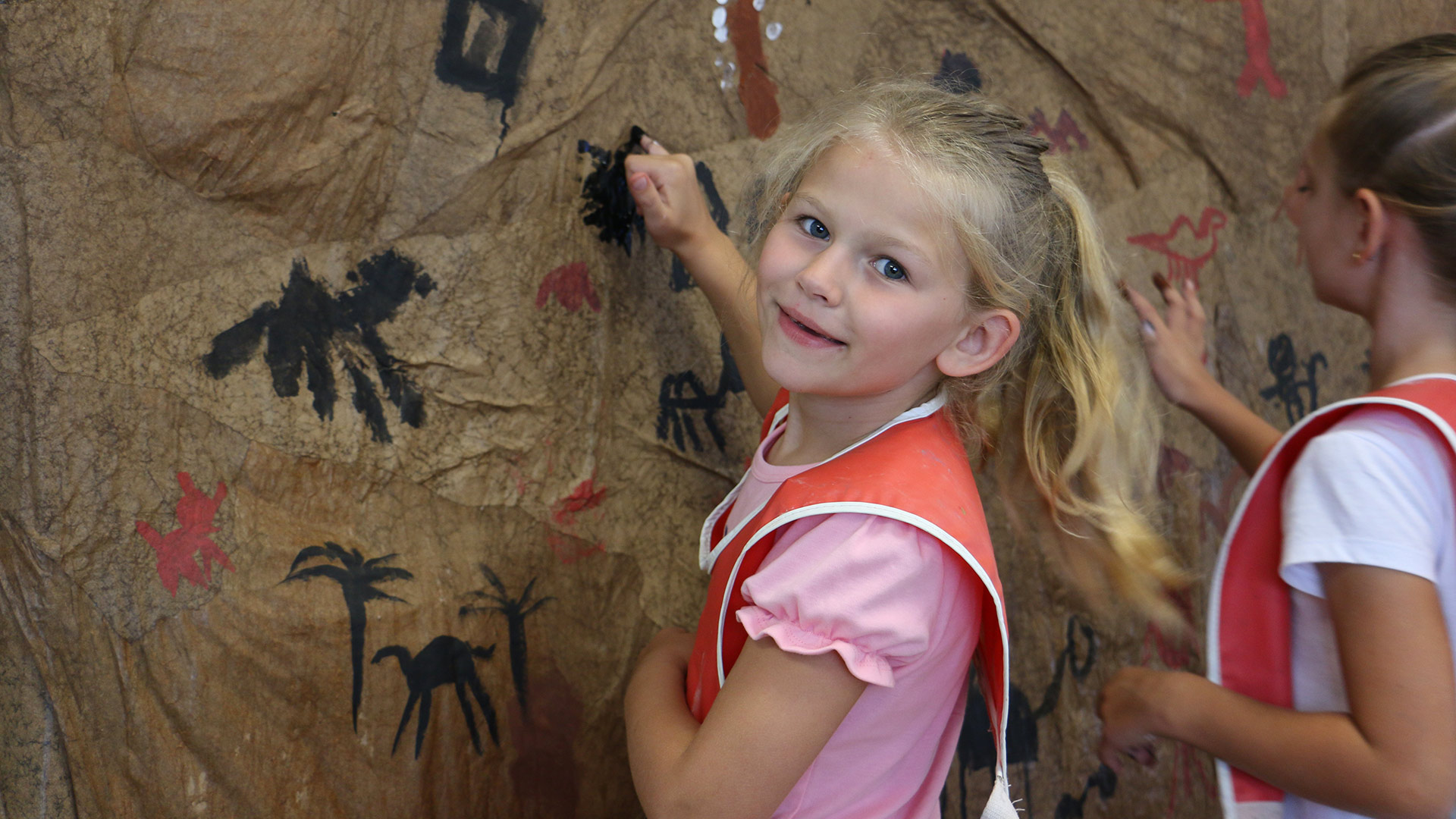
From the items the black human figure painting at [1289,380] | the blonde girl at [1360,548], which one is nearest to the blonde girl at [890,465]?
the blonde girl at [1360,548]

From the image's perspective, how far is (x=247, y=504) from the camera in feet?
3.27

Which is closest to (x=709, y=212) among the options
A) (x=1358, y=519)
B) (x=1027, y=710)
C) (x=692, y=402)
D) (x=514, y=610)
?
(x=692, y=402)

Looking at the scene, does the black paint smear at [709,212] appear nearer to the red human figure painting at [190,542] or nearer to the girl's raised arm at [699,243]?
the girl's raised arm at [699,243]

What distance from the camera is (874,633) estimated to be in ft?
2.42

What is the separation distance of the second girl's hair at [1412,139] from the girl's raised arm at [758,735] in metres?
0.67

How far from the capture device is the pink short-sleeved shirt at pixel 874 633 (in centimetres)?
74

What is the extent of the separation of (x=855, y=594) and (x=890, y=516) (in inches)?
2.6

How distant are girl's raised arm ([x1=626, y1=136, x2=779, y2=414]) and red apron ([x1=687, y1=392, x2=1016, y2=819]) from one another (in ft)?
0.89

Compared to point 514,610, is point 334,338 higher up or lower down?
higher up

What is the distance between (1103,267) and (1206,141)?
923 millimetres

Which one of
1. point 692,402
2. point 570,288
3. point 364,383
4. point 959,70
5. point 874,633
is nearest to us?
point 874,633

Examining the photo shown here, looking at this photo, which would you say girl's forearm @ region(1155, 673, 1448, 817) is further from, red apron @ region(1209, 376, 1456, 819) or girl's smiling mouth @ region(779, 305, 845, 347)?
girl's smiling mouth @ region(779, 305, 845, 347)

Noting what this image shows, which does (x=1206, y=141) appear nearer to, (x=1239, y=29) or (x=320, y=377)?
(x=1239, y=29)

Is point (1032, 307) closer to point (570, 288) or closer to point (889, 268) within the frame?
point (889, 268)
